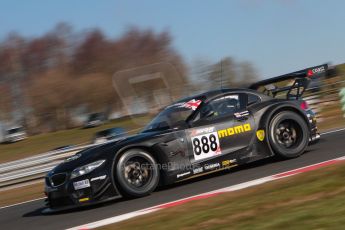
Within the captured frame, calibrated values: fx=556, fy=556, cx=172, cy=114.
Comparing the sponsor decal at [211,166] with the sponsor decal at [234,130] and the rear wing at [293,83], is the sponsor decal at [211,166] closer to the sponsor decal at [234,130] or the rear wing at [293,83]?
the sponsor decal at [234,130]

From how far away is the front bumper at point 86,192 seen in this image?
7160 mm

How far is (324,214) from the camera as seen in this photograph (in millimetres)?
4762

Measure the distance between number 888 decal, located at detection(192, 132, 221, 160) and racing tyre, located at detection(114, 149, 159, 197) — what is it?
2.24ft

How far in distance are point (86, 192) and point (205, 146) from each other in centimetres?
186

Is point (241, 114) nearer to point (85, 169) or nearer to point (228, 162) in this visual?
point (228, 162)

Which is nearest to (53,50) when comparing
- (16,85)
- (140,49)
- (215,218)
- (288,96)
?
(16,85)

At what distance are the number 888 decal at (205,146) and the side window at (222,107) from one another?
13.8 inches

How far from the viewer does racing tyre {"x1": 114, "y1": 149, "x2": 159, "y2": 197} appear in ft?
23.9

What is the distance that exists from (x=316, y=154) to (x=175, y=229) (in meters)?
4.38

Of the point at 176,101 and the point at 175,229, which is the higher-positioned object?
the point at 176,101

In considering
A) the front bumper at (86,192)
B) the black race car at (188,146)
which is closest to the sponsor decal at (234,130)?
the black race car at (188,146)

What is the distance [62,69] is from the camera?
145 ft

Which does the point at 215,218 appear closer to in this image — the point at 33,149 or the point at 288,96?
the point at 288,96

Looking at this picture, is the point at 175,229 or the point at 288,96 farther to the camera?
the point at 288,96
